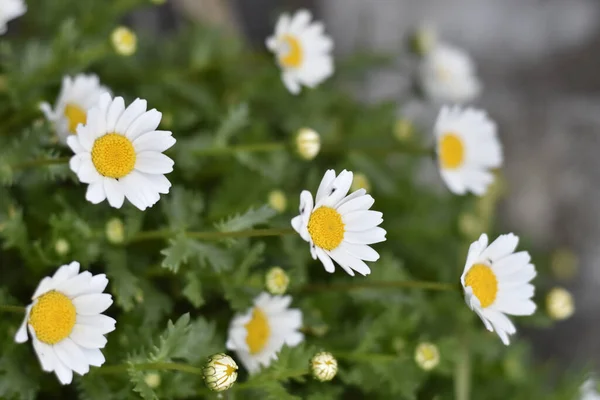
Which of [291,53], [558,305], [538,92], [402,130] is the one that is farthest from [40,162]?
[538,92]

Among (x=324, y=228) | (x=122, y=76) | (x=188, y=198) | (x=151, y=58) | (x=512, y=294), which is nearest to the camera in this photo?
(x=324, y=228)

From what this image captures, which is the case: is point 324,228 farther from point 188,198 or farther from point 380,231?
point 188,198

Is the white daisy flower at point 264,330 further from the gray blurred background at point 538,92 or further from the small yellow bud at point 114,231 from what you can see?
the gray blurred background at point 538,92

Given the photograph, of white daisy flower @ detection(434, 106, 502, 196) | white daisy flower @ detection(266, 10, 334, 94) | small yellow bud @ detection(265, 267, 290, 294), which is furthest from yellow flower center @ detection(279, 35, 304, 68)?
small yellow bud @ detection(265, 267, 290, 294)

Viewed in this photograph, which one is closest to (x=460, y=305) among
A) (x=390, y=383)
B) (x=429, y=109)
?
(x=390, y=383)

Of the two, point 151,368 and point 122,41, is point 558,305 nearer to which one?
point 151,368

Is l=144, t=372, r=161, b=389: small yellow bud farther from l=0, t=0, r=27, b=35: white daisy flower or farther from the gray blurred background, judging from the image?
the gray blurred background

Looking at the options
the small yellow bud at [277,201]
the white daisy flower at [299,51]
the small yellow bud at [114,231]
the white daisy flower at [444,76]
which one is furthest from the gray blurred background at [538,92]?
the small yellow bud at [114,231]
